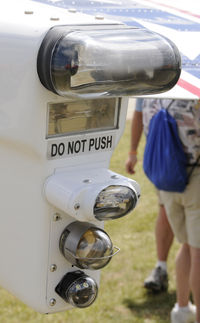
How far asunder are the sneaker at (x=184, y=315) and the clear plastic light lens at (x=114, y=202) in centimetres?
302

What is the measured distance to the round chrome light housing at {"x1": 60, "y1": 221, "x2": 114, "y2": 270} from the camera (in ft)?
6.70

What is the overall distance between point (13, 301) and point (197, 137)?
1702 mm

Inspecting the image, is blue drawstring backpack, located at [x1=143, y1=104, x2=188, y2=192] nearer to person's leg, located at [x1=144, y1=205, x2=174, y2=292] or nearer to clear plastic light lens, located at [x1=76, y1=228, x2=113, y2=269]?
person's leg, located at [x1=144, y1=205, x2=174, y2=292]

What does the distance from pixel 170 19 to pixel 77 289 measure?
1.20m

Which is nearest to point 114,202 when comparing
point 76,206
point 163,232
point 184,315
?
point 76,206

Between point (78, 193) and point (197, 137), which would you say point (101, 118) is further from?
point (197, 137)

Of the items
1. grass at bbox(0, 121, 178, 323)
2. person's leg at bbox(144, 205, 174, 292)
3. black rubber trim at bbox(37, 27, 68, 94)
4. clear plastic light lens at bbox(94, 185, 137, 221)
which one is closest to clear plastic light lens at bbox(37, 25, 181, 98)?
black rubber trim at bbox(37, 27, 68, 94)

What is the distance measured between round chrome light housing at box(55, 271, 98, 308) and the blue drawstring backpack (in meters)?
2.40

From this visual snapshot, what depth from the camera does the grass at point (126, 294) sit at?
16.1ft

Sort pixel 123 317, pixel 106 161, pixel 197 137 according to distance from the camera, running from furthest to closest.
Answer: pixel 123 317, pixel 197 137, pixel 106 161

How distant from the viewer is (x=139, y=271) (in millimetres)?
5691

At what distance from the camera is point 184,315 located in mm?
4902

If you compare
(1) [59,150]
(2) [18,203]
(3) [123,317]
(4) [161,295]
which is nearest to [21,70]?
(1) [59,150]

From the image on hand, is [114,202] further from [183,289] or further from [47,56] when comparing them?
[183,289]
